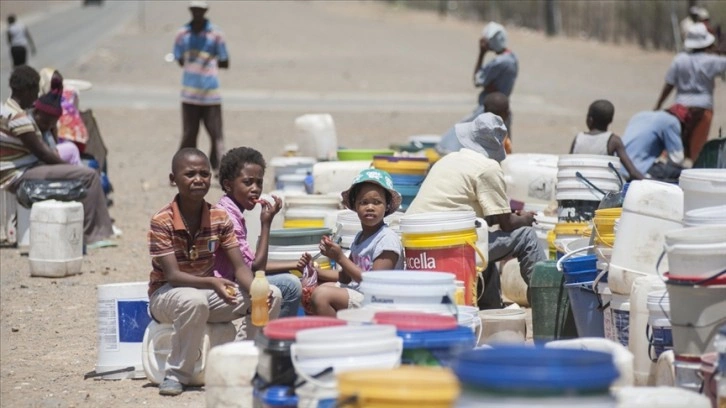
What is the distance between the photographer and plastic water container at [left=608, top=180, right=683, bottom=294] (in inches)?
247

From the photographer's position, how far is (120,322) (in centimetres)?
712

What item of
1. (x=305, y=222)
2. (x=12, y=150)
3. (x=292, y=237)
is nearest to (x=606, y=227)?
(x=292, y=237)

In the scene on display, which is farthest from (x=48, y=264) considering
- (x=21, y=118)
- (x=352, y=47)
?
(x=352, y=47)

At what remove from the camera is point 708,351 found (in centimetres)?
532

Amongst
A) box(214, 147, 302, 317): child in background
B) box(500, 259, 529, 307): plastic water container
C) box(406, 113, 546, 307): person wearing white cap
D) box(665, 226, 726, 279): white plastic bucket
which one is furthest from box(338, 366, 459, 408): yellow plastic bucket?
box(500, 259, 529, 307): plastic water container

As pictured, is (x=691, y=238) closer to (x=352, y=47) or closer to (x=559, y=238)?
(x=559, y=238)

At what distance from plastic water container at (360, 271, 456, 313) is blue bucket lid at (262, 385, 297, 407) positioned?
76 centimetres

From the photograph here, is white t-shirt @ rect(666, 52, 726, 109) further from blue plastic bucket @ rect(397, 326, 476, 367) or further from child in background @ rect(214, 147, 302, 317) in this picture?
blue plastic bucket @ rect(397, 326, 476, 367)

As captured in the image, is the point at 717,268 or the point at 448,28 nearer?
the point at 717,268

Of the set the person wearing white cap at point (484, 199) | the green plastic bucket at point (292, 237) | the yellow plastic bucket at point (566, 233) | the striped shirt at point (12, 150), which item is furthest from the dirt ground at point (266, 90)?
the yellow plastic bucket at point (566, 233)

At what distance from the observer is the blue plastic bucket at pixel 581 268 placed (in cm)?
687

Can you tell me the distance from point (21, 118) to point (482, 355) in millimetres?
7800

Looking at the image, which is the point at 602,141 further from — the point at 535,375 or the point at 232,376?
the point at 535,375

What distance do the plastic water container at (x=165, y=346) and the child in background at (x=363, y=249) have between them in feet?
1.66
